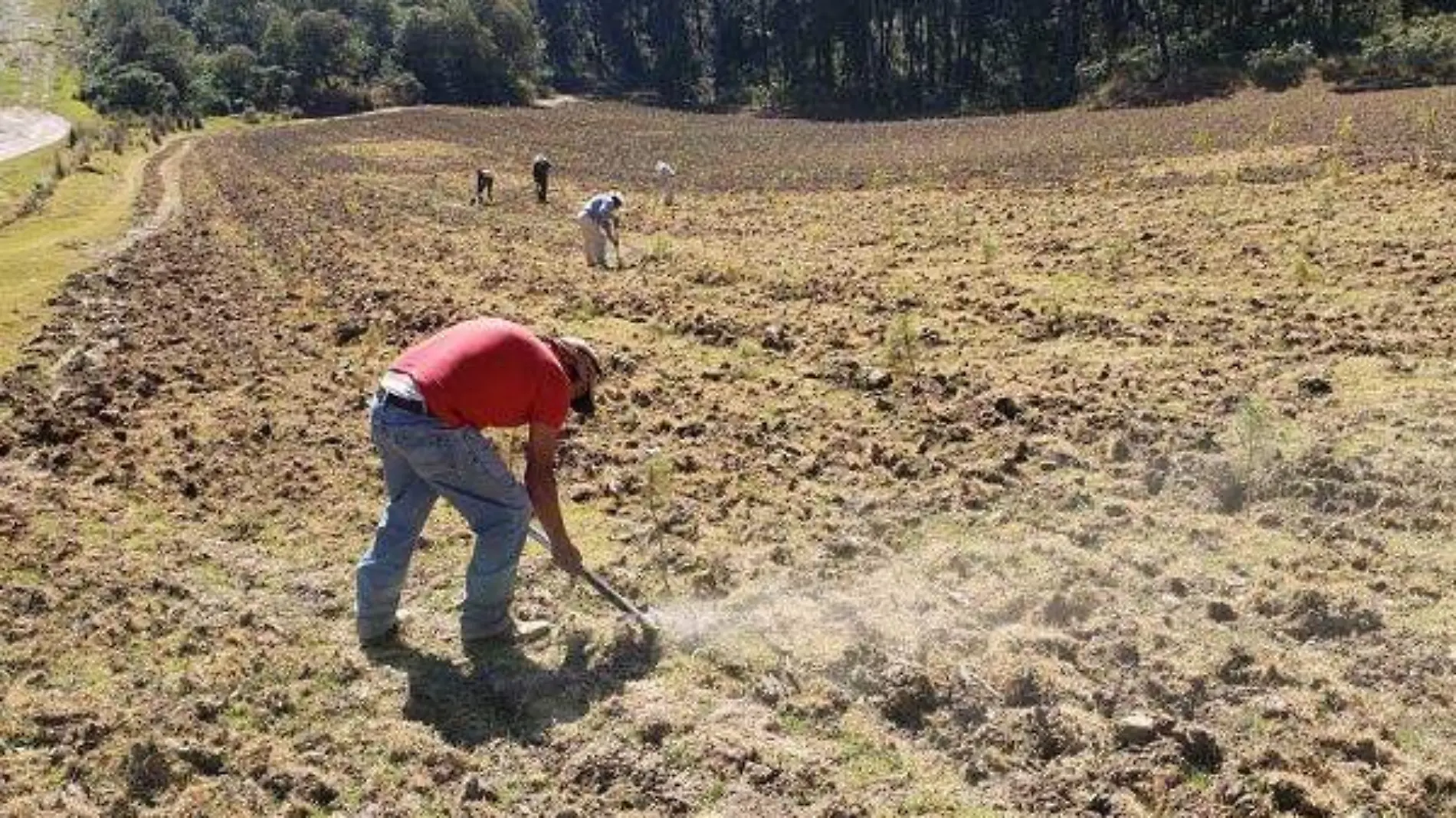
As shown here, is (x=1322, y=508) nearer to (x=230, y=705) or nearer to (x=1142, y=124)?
(x=230, y=705)

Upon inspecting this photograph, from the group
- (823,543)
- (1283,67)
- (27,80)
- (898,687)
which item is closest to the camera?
(898,687)

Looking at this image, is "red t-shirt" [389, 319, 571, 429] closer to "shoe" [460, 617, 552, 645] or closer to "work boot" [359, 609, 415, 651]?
"shoe" [460, 617, 552, 645]

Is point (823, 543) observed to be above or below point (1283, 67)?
below

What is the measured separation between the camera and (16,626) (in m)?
6.55

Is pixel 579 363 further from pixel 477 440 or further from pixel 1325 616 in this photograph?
pixel 1325 616

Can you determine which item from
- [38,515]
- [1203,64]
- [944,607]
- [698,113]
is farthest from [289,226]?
[698,113]

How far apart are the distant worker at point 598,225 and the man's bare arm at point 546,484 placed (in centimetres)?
1119

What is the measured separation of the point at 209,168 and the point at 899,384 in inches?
1197

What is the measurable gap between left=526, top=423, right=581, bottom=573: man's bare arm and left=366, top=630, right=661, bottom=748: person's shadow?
57 cm

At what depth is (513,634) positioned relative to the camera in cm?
625

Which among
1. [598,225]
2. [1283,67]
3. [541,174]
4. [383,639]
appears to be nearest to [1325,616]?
[383,639]

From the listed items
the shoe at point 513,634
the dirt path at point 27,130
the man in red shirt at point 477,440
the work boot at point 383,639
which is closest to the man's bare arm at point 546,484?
the man in red shirt at point 477,440

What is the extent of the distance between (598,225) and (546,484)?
1137 centimetres

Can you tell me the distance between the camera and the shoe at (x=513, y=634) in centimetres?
617
